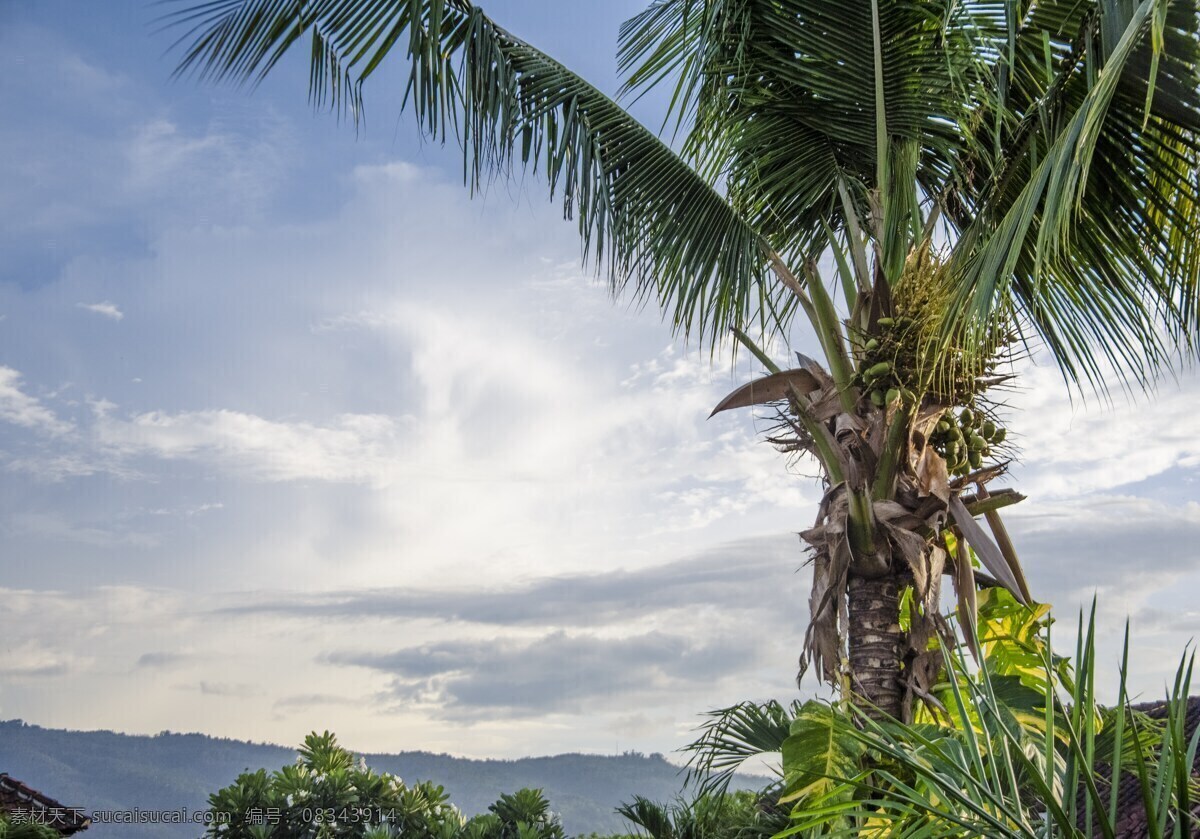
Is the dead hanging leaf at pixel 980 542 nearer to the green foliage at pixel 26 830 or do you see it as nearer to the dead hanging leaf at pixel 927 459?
the dead hanging leaf at pixel 927 459

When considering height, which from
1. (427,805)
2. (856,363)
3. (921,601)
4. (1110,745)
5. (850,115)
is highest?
(850,115)

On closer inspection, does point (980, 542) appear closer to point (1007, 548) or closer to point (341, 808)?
point (1007, 548)

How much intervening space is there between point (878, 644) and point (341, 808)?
33.7ft

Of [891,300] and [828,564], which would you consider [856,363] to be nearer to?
[891,300]

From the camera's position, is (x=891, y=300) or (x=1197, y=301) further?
(x=1197, y=301)

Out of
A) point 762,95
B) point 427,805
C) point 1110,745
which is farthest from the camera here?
point 427,805

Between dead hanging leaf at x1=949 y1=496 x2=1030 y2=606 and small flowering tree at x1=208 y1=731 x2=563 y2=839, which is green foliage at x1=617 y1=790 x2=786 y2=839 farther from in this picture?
small flowering tree at x1=208 y1=731 x2=563 y2=839

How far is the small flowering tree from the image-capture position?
12219mm

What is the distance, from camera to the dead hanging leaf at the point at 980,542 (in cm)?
392

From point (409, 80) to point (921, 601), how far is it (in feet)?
10.1

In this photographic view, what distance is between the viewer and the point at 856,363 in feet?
13.7

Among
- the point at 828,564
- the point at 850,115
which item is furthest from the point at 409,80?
the point at 828,564

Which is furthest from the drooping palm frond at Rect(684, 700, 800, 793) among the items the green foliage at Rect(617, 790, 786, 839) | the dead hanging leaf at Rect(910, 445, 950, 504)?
the green foliage at Rect(617, 790, 786, 839)

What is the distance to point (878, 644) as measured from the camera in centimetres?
390
